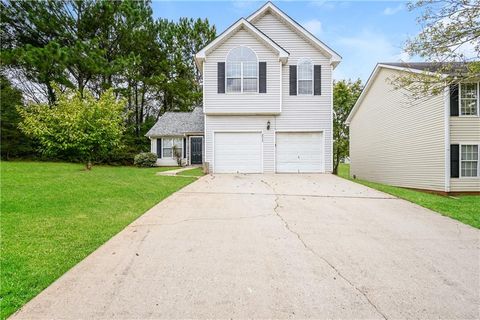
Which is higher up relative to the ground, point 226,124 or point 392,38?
point 392,38

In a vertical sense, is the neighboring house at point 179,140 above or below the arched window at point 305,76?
below

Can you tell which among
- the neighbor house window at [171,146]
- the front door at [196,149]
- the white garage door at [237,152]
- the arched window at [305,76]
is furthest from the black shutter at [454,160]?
the neighbor house window at [171,146]

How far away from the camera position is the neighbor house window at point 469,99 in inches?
506

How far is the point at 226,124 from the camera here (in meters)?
14.4

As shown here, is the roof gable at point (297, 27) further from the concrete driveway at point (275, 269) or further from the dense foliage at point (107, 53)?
the concrete driveway at point (275, 269)

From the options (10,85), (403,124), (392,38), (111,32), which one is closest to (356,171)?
(403,124)

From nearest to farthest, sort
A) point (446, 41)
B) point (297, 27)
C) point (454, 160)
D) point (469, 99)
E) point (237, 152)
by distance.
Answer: point (446, 41) → point (454, 160) → point (469, 99) → point (237, 152) → point (297, 27)

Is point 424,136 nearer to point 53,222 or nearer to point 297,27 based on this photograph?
point 297,27

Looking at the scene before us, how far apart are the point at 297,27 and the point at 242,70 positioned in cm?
384

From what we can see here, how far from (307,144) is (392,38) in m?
7.85

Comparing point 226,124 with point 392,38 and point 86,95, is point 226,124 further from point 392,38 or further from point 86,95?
point 392,38

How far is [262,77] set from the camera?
14.1 m

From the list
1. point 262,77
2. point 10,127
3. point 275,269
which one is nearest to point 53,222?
point 275,269

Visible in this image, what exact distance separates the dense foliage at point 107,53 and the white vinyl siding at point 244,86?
7049 mm
